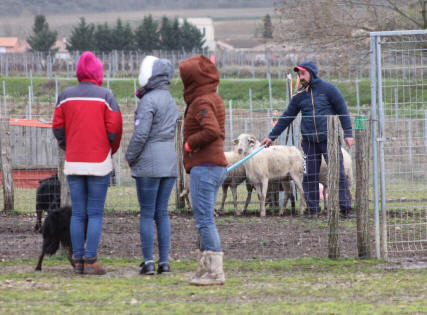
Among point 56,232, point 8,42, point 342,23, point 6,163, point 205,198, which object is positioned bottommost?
point 56,232

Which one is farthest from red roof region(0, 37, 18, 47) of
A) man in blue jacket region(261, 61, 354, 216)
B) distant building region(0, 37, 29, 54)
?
man in blue jacket region(261, 61, 354, 216)

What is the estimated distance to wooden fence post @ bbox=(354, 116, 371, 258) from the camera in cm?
795

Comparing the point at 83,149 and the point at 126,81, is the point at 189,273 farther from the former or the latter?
the point at 126,81

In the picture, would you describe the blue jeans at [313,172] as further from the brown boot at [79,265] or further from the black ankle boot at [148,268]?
the brown boot at [79,265]

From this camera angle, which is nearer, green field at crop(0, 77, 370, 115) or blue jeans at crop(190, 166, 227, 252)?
blue jeans at crop(190, 166, 227, 252)

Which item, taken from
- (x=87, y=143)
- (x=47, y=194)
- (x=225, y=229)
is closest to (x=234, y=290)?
(x=87, y=143)

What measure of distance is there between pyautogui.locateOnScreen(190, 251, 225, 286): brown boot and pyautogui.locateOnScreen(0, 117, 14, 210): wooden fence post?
6767 millimetres

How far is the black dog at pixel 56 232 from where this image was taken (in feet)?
24.7

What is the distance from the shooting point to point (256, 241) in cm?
924

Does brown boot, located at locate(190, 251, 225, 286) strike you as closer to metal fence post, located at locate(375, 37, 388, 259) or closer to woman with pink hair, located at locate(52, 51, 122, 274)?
woman with pink hair, located at locate(52, 51, 122, 274)

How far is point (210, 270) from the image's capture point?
6.67m

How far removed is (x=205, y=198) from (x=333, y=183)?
1892 mm

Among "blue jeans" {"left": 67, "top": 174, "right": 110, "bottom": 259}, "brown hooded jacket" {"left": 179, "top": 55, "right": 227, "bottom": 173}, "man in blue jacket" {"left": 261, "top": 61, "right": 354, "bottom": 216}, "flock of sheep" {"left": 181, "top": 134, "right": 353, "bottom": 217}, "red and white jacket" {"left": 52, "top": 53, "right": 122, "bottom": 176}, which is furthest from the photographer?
"flock of sheep" {"left": 181, "top": 134, "right": 353, "bottom": 217}

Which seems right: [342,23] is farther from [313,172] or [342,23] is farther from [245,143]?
[313,172]
